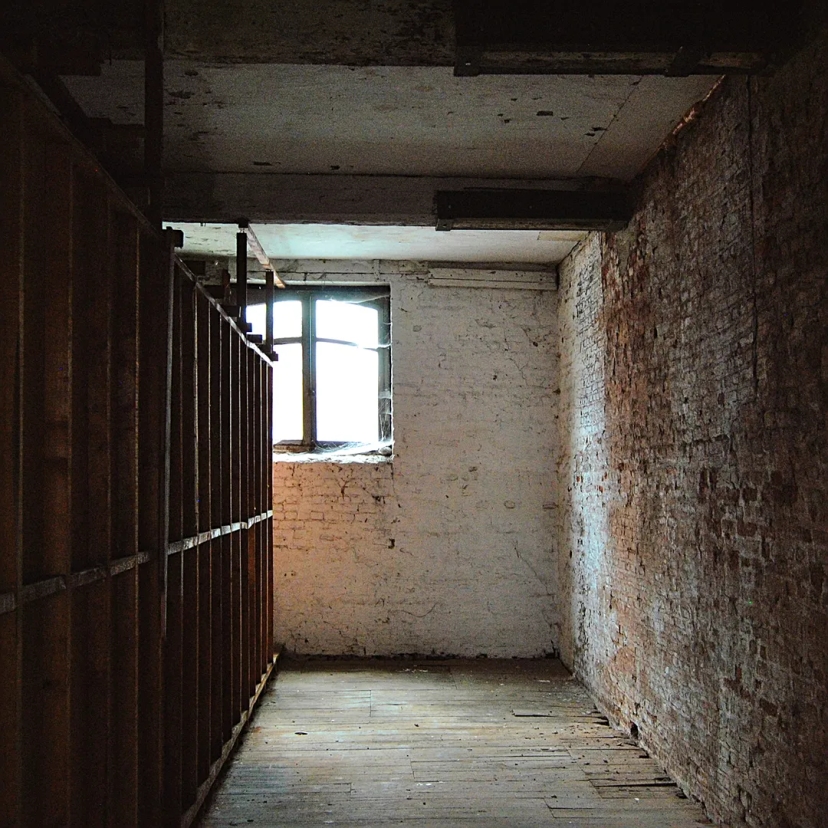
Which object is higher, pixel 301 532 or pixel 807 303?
pixel 807 303

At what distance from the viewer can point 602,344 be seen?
5.84m

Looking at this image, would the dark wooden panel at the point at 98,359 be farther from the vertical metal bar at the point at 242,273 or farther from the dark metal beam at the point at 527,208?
the dark metal beam at the point at 527,208

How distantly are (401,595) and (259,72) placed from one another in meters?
4.54

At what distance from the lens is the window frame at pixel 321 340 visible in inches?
292

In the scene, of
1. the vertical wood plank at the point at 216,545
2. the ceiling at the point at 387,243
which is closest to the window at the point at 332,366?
the ceiling at the point at 387,243

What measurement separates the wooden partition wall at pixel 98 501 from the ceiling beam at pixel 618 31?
4.45ft

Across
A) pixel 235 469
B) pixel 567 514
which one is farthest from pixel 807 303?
pixel 567 514

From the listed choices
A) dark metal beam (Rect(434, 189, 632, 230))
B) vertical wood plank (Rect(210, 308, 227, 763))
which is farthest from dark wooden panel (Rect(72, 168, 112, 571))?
dark metal beam (Rect(434, 189, 632, 230))

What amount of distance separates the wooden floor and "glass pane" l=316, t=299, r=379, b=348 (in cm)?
276

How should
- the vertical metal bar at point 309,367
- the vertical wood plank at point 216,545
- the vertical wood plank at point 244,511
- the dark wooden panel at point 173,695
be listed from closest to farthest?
the dark wooden panel at point 173,695 < the vertical wood plank at point 216,545 < the vertical wood plank at point 244,511 < the vertical metal bar at point 309,367

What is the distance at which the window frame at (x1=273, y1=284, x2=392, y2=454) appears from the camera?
741cm

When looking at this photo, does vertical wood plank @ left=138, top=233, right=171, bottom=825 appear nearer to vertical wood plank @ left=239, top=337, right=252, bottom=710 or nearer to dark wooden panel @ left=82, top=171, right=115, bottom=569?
dark wooden panel @ left=82, top=171, right=115, bottom=569

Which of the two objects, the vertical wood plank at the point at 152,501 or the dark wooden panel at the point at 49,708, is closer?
the dark wooden panel at the point at 49,708

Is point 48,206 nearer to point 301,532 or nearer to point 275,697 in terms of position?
point 275,697
